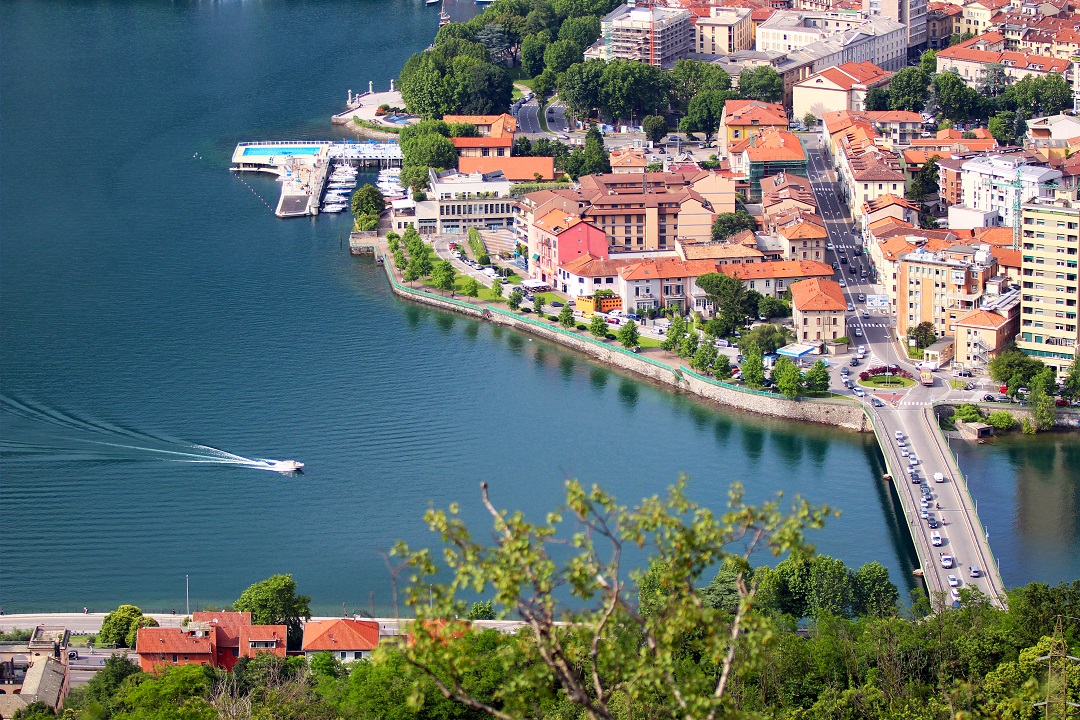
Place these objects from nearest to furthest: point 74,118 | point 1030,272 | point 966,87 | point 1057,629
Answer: point 1057,629, point 1030,272, point 966,87, point 74,118

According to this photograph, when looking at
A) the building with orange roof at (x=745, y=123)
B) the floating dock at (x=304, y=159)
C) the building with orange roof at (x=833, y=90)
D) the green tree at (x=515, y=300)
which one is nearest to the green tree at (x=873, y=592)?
the green tree at (x=515, y=300)

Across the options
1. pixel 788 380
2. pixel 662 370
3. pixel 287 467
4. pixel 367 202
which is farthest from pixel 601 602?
pixel 367 202

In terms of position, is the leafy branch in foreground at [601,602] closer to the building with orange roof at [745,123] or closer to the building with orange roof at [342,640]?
the building with orange roof at [342,640]

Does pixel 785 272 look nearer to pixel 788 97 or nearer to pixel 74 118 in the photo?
pixel 788 97

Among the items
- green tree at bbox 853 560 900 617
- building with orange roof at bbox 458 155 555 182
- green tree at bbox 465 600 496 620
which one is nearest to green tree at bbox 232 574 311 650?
green tree at bbox 465 600 496 620

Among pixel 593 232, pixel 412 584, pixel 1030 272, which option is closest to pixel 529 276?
pixel 593 232

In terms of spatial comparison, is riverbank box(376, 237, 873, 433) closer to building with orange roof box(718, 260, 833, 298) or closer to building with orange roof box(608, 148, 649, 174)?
building with orange roof box(718, 260, 833, 298)
